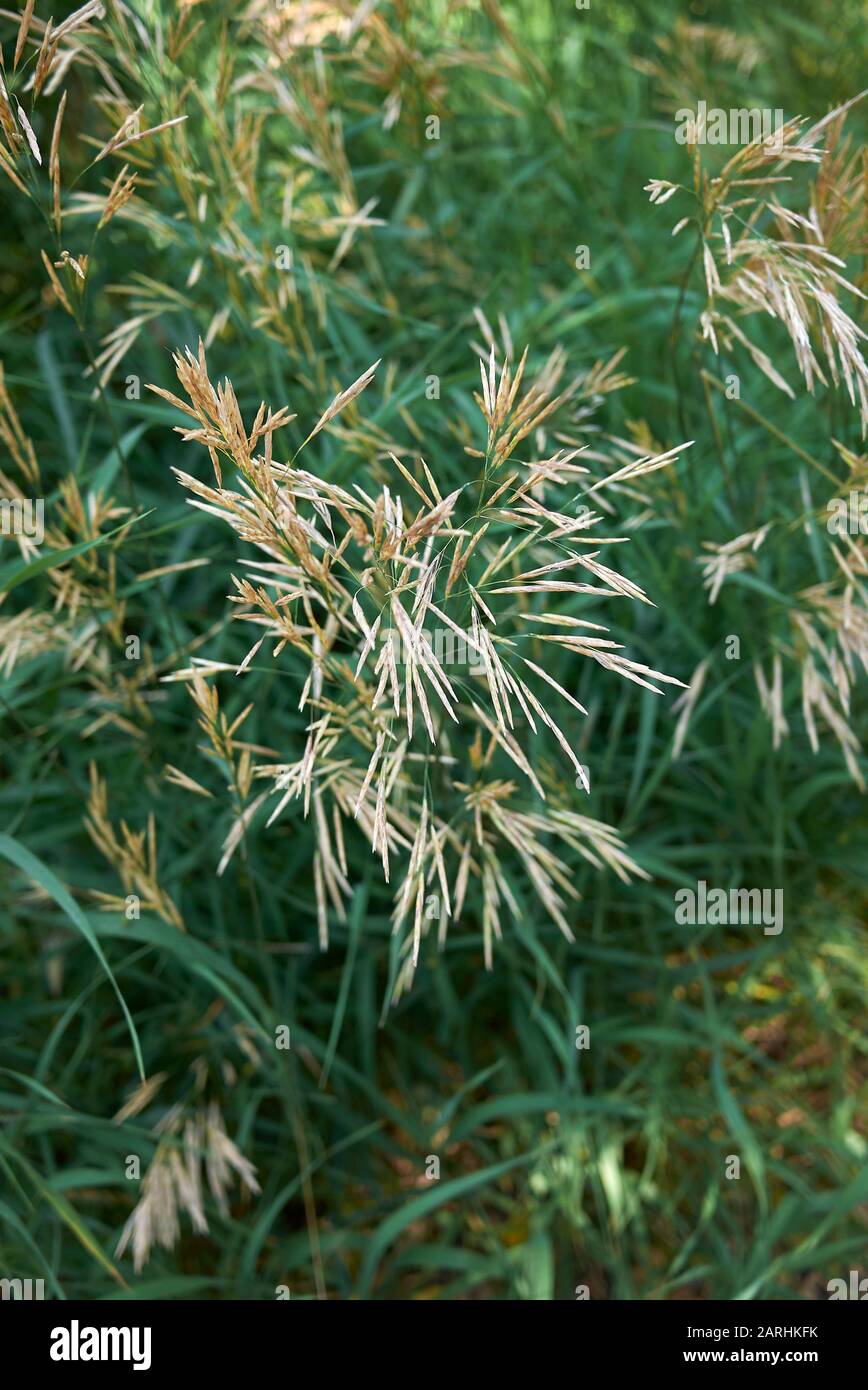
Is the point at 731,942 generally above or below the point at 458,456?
below

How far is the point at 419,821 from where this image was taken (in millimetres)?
1126

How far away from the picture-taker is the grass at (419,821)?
117cm

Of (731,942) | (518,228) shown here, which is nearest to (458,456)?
(518,228)

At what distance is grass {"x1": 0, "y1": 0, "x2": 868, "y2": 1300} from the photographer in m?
1.17

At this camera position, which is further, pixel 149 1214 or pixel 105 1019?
pixel 105 1019

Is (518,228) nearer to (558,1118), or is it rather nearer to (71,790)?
(71,790)

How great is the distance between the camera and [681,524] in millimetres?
1224
